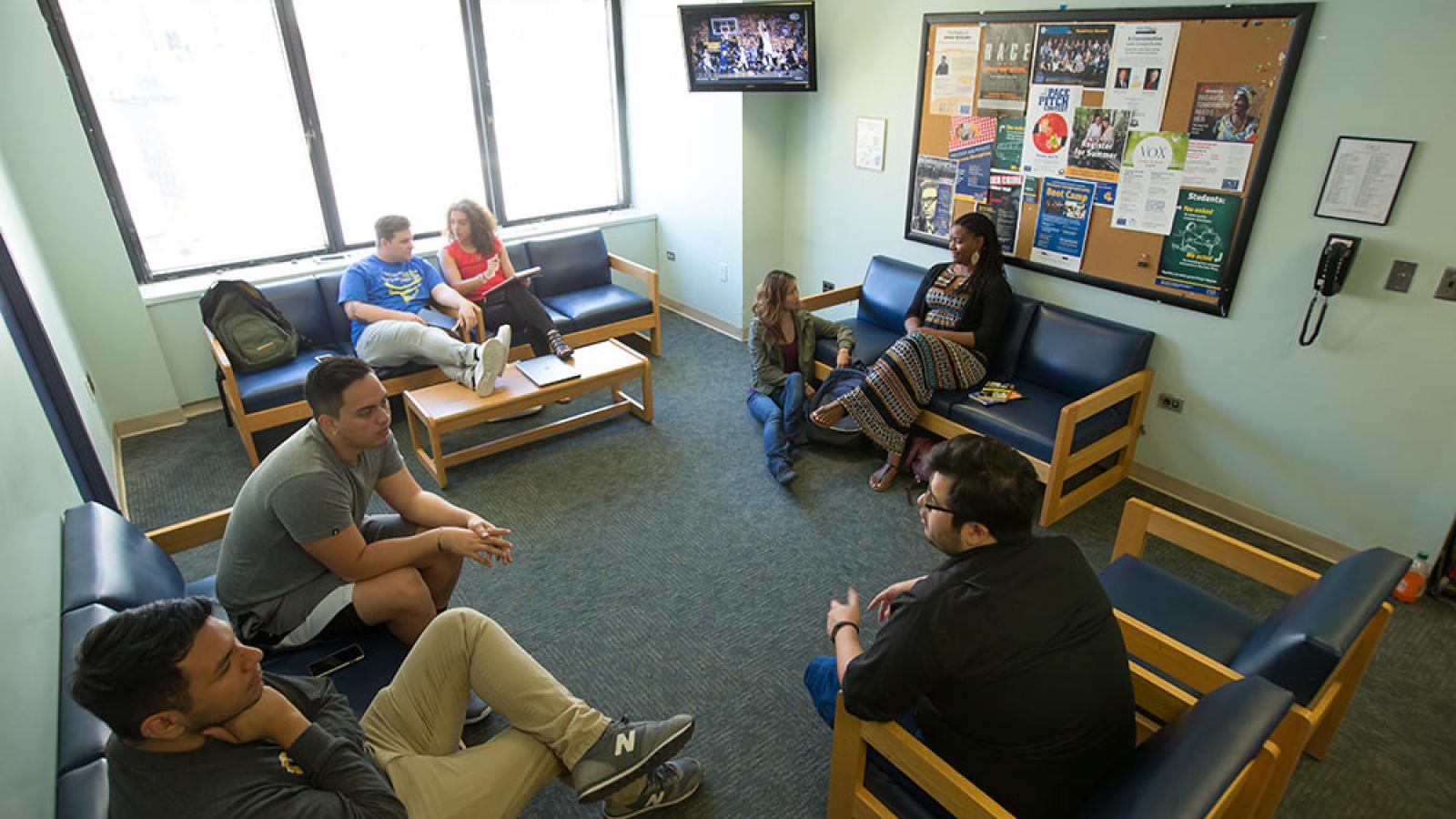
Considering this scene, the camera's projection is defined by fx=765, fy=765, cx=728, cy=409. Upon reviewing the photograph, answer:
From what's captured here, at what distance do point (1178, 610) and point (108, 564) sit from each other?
9.49 ft

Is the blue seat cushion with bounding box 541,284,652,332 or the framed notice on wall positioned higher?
the framed notice on wall

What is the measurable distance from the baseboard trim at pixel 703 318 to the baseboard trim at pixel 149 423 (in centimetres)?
285

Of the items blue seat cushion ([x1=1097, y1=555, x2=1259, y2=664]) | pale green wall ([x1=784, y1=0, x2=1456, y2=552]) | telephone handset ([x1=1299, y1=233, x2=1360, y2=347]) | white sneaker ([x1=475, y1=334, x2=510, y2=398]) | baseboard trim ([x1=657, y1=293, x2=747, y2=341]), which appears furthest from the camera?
baseboard trim ([x1=657, y1=293, x2=747, y2=341])

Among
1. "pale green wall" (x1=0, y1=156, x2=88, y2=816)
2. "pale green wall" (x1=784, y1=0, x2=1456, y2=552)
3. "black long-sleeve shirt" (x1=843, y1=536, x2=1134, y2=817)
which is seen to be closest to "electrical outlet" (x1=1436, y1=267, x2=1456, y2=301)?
"pale green wall" (x1=784, y1=0, x2=1456, y2=552)

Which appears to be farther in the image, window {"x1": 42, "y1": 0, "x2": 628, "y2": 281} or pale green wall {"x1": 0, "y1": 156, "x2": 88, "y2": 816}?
window {"x1": 42, "y1": 0, "x2": 628, "y2": 281}

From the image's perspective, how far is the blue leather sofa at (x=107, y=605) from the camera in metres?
1.47

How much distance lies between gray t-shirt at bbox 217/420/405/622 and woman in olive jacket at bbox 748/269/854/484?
6.83ft

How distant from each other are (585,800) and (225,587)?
1136 mm

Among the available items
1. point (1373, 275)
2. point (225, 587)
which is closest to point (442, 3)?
point (225, 587)

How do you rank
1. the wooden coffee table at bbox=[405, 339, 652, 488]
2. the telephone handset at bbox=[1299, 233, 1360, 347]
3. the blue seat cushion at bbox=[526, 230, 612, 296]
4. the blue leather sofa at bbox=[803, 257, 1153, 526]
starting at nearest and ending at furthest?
the telephone handset at bbox=[1299, 233, 1360, 347], the blue leather sofa at bbox=[803, 257, 1153, 526], the wooden coffee table at bbox=[405, 339, 652, 488], the blue seat cushion at bbox=[526, 230, 612, 296]

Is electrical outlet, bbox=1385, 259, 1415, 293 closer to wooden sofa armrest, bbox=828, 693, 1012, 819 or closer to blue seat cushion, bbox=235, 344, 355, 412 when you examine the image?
wooden sofa armrest, bbox=828, 693, 1012, 819

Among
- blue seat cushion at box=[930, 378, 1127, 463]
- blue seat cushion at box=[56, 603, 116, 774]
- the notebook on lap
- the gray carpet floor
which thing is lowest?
the gray carpet floor

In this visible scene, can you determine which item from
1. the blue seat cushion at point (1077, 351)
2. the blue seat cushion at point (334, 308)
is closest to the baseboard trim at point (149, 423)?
the blue seat cushion at point (334, 308)

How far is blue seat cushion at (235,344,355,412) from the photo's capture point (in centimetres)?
373
